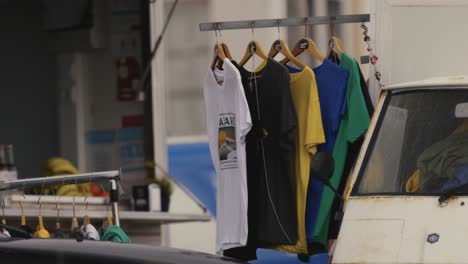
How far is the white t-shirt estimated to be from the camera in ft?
28.5

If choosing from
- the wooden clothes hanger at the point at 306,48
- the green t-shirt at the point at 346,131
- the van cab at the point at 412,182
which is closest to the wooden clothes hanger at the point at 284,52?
the wooden clothes hanger at the point at 306,48

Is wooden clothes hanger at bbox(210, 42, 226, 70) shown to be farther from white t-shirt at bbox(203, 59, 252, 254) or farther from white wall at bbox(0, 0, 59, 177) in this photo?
white wall at bbox(0, 0, 59, 177)

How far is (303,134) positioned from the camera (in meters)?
8.66

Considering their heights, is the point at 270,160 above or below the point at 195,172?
above

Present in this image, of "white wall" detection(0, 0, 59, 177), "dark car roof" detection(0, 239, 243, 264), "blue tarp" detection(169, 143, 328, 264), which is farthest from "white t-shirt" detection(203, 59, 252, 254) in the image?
"blue tarp" detection(169, 143, 328, 264)

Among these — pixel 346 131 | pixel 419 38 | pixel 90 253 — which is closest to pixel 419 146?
pixel 346 131

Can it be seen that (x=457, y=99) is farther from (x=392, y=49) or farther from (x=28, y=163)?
(x=28, y=163)

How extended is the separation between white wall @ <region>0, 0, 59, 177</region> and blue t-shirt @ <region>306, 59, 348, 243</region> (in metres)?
5.35

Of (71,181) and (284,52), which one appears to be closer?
(71,181)

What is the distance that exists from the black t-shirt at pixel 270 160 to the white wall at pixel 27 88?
510 centimetres

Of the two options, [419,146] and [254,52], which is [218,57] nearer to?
[254,52]

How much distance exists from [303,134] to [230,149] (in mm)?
496

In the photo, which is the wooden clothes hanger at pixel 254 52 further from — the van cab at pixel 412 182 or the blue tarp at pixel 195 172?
the blue tarp at pixel 195 172

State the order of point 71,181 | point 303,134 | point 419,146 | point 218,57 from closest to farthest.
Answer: point 71,181 → point 419,146 → point 303,134 → point 218,57
